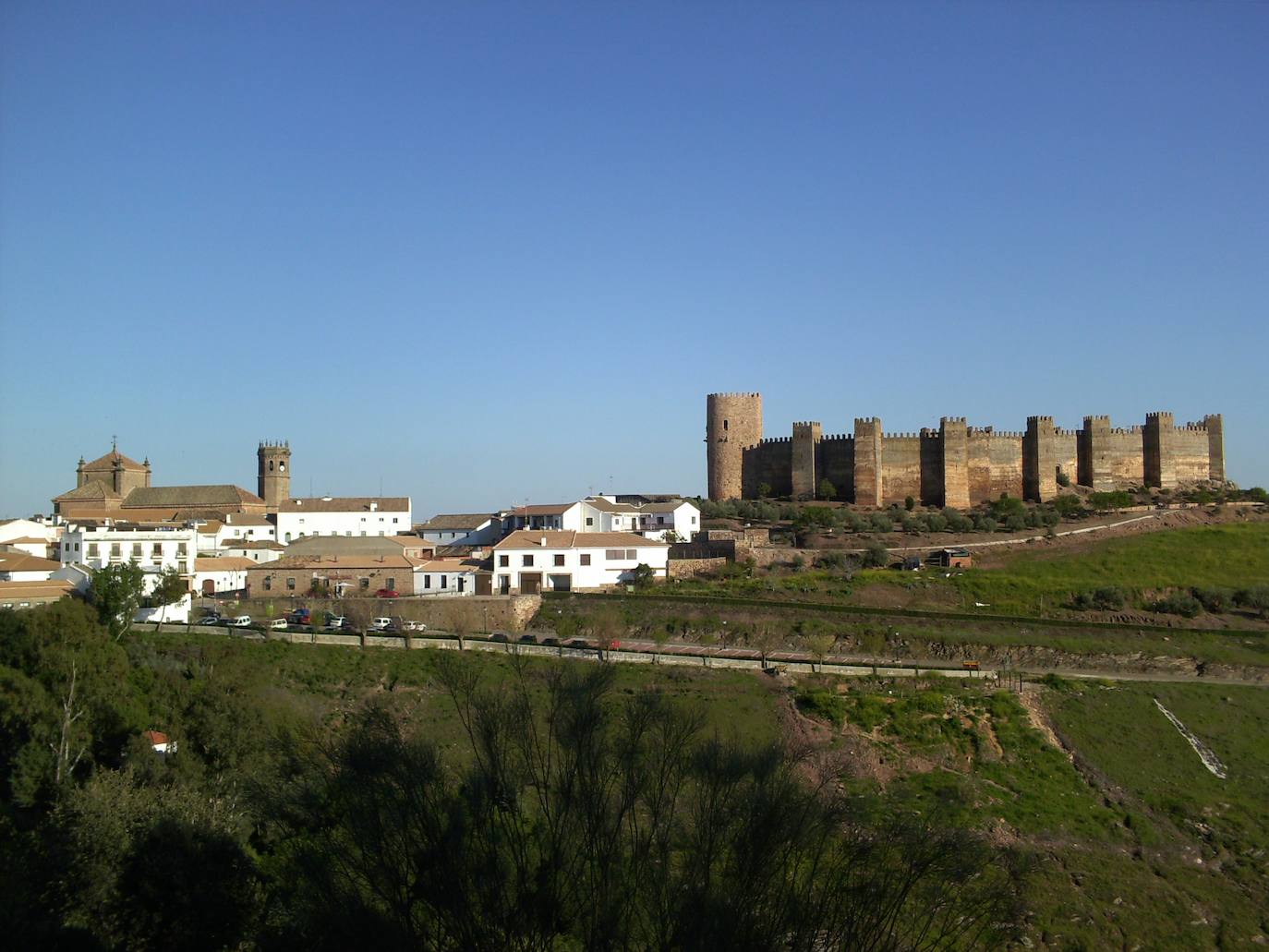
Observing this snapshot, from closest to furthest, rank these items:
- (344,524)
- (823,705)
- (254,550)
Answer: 1. (823,705)
2. (254,550)
3. (344,524)

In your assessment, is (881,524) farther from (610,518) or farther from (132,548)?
(132,548)

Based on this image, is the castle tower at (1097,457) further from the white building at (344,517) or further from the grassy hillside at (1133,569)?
the white building at (344,517)

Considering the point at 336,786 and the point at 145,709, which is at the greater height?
the point at 336,786

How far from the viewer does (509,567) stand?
39.8m

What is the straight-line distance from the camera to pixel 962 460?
52562mm

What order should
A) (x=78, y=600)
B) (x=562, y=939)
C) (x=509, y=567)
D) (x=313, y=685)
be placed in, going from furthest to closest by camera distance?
(x=509, y=567), (x=78, y=600), (x=313, y=685), (x=562, y=939)

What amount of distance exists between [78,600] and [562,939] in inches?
944

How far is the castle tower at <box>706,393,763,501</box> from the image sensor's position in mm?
57375

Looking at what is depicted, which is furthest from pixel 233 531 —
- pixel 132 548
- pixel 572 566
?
pixel 572 566

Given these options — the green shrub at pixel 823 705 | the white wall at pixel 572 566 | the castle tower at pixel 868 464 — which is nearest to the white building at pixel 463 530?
the white wall at pixel 572 566

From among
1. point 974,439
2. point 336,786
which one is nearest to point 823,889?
point 336,786

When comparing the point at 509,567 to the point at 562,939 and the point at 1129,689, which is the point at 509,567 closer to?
the point at 1129,689

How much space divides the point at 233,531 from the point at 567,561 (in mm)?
19471

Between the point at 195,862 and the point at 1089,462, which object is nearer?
the point at 195,862
